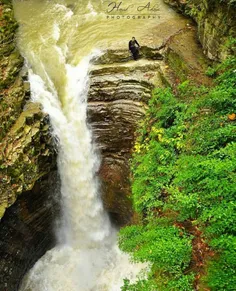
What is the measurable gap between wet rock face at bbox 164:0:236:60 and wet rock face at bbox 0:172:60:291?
7.16 metres

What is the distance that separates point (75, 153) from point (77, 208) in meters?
2.40

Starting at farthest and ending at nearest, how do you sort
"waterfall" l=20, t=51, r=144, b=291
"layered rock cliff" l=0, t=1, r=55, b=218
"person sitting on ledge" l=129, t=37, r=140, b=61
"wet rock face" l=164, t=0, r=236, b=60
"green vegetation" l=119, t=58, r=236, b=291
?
1. "waterfall" l=20, t=51, r=144, b=291
2. "person sitting on ledge" l=129, t=37, r=140, b=61
3. "layered rock cliff" l=0, t=1, r=55, b=218
4. "wet rock face" l=164, t=0, r=236, b=60
5. "green vegetation" l=119, t=58, r=236, b=291

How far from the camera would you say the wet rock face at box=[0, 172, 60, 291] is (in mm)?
9172

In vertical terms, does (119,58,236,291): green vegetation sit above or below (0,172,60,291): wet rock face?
above

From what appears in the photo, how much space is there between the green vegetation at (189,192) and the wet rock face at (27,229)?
386 centimetres

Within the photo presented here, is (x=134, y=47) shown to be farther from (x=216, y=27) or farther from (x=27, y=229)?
(x=27, y=229)

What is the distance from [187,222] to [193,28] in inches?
356

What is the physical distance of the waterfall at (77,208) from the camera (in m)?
10.1

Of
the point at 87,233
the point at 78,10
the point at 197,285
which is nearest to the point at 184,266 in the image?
the point at 197,285

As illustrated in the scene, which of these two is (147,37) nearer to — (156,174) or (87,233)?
(156,174)
